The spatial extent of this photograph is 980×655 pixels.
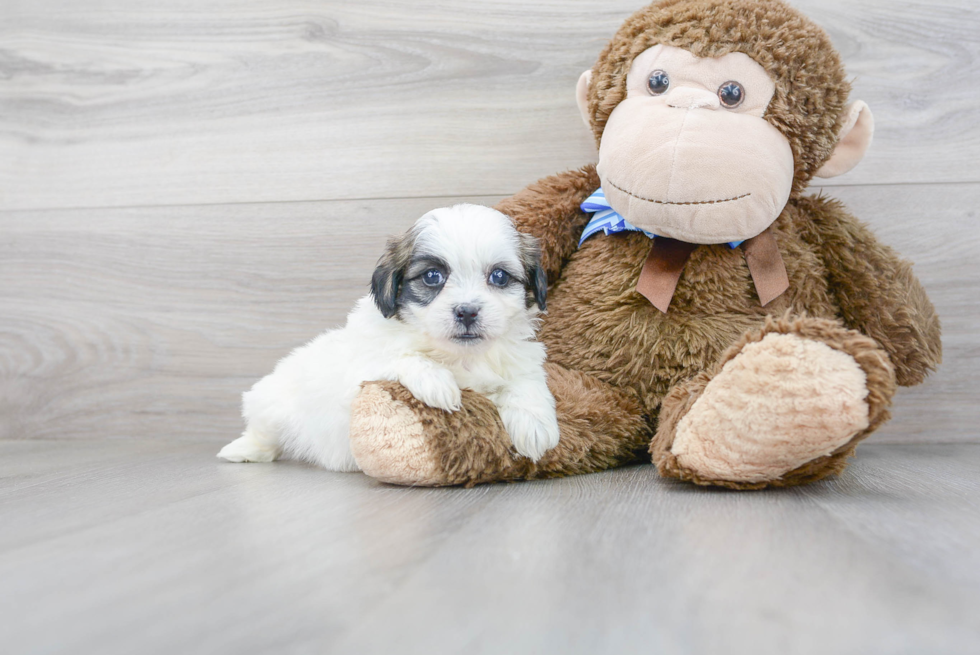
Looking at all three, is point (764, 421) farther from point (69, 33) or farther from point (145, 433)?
point (69, 33)

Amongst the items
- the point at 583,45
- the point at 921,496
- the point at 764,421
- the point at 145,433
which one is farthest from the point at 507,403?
the point at 145,433

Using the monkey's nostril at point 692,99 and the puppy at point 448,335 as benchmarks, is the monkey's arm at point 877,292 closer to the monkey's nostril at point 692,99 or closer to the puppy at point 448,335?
the monkey's nostril at point 692,99

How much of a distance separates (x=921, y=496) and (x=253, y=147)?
5.24ft

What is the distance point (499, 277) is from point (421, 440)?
1.06ft

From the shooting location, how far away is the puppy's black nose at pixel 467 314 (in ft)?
3.81

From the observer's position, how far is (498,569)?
2.41ft

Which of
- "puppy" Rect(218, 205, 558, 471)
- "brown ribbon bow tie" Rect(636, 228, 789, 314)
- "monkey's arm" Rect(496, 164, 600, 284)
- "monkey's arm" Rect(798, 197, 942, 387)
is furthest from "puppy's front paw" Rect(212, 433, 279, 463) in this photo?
"monkey's arm" Rect(798, 197, 942, 387)

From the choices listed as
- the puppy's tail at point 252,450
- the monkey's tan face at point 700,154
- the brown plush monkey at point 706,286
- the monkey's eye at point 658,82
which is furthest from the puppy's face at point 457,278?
the puppy's tail at point 252,450

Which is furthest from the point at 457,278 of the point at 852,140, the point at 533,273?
the point at 852,140

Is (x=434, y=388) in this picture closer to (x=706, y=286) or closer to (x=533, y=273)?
(x=533, y=273)

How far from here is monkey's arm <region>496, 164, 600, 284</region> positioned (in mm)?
1422

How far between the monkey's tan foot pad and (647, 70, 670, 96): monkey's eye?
2.11ft

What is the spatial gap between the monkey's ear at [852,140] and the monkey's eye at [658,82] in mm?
333

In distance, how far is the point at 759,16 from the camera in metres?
1.25
